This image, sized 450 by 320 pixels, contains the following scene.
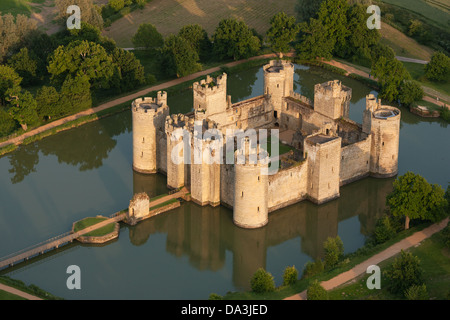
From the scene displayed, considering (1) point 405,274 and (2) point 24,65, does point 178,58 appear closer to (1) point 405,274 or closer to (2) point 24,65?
(2) point 24,65

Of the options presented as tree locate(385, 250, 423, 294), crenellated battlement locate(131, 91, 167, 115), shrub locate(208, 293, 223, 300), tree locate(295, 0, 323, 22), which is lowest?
shrub locate(208, 293, 223, 300)

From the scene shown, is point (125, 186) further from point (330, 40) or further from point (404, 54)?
point (404, 54)

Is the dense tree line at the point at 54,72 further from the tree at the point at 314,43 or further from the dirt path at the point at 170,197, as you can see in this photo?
the dirt path at the point at 170,197

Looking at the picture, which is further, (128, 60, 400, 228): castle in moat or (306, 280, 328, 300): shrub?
(128, 60, 400, 228): castle in moat

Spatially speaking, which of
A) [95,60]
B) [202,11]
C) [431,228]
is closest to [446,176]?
[431,228]

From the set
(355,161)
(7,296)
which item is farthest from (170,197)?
(7,296)

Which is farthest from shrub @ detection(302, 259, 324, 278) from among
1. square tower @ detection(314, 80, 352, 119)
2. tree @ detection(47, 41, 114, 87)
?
tree @ detection(47, 41, 114, 87)

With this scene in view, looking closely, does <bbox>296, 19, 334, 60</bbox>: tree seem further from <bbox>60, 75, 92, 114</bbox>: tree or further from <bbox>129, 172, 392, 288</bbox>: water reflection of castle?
<bbox>129, 172, 392, 288</bbox>: water reflection of castle
